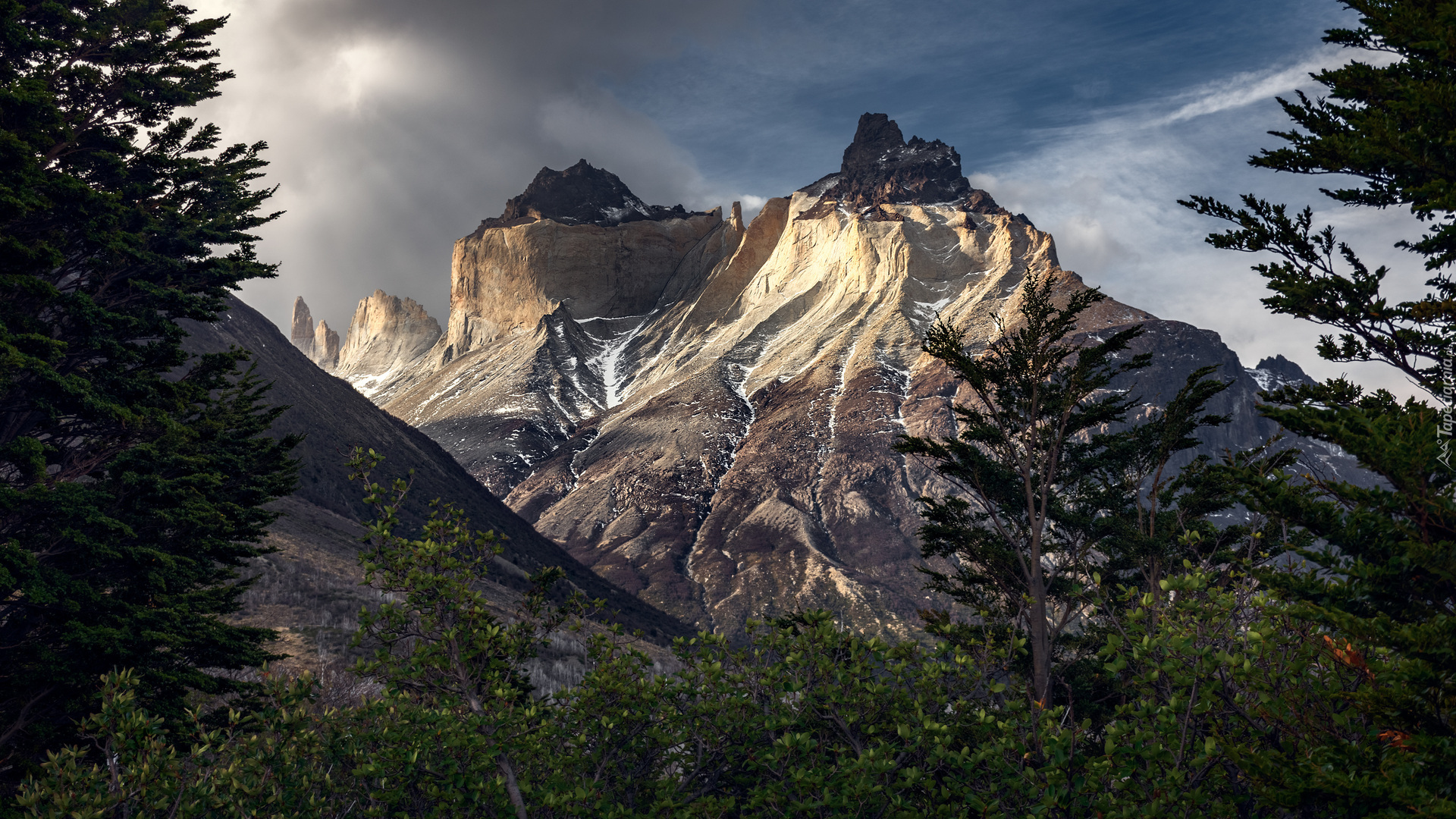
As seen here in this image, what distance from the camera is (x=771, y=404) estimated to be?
136m

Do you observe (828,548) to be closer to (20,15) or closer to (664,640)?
(664,640)

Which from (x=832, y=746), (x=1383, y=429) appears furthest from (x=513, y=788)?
(x=1383, y=429)

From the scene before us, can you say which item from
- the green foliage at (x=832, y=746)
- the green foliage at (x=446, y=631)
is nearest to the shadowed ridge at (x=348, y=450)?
the green foliage at (x=446, y=631)

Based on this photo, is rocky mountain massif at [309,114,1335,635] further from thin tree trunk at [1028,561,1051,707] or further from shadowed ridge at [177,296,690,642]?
thin tree trunk at [1028,561,1051,707]

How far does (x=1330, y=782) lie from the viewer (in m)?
5.42

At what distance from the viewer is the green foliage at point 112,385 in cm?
1269

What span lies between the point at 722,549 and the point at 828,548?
14468 millimetres

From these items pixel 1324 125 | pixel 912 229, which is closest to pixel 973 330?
pixel 912 229

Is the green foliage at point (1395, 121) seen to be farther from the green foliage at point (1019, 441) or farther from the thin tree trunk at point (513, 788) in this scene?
the thin tree trunk at point (513, 788)

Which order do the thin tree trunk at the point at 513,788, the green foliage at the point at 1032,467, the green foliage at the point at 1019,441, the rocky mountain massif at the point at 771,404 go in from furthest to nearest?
1. the rocky mountain massif at the point at 771,404
2. the green foliage at the point at 1019,441
3. the green foliage at the point at 1032,467
4. the thin tree trunk at the point at 513,788

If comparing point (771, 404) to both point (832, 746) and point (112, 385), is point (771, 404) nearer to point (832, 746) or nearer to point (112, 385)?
point (112, 385)

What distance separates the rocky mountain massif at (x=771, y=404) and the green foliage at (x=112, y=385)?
64.9 m

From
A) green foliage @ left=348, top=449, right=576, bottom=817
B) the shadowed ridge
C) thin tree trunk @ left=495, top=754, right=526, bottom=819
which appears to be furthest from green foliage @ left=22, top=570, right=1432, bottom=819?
the shadowed ridge

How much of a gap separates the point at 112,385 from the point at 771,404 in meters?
123
